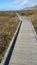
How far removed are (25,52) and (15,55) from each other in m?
0.75

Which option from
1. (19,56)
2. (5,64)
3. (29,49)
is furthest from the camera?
(29,49)

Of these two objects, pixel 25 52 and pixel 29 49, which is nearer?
pixel 25 52

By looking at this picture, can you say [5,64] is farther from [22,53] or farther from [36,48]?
[36,48]

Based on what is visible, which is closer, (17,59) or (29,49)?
(17,59)

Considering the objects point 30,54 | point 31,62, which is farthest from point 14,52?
point 31,62

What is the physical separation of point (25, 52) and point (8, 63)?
2171 millimetres

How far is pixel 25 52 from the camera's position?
37.0 feet

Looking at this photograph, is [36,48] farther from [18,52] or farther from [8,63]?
[8,63]

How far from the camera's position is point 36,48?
12258mm

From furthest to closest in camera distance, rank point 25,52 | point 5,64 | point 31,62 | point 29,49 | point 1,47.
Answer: point 1,47 → point 29,49 → point 25,52 → point 31,62 → point 5,64

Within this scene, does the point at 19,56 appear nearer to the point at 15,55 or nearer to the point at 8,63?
the point at 15,55

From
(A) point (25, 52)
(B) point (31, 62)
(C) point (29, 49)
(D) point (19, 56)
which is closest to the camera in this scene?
(B) point (31, 62)

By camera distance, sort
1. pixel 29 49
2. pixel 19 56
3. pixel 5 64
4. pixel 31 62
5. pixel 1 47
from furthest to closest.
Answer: pixel 1 47
pixel 29 49
pixel 19 56
pixel 31 62
pixel 5 64

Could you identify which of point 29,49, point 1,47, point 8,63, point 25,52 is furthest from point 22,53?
point 1,47
